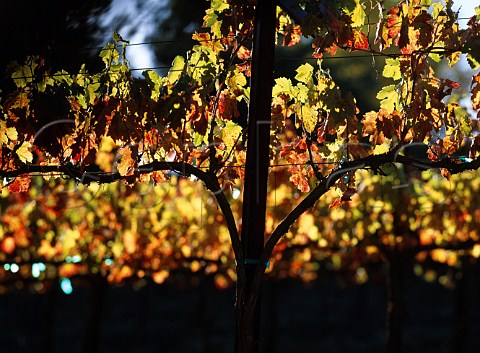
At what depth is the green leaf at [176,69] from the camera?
17.7 ft

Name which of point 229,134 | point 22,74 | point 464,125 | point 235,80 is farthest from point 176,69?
point 464,125

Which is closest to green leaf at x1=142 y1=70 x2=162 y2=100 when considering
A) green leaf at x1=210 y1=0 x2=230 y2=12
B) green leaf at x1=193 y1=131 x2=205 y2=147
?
green leaf at x1=193 y1=131 x2=205 y2=147

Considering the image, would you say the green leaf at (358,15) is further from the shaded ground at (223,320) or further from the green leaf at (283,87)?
the shaded ground at (223,320)

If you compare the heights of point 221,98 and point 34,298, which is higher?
point 221,98

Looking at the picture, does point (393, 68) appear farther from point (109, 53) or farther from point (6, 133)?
point (6, 133)

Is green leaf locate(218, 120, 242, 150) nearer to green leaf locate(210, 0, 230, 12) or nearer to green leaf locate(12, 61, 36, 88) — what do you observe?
green leaf locate(210, 0, 230, 12)

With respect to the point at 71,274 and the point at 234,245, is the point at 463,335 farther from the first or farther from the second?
the point at 234,245

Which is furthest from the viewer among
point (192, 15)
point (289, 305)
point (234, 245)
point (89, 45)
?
point (289, 305)

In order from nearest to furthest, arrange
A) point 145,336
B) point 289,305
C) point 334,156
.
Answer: point 334,156
point 145,336
point 289,305

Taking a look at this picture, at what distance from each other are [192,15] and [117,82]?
5930 millimetres

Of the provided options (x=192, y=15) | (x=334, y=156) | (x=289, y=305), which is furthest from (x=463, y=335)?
(x=289, y=305)

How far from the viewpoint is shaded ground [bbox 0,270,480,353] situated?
25.4 m

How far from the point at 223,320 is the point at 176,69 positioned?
1072 inches

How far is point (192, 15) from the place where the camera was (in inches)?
440
